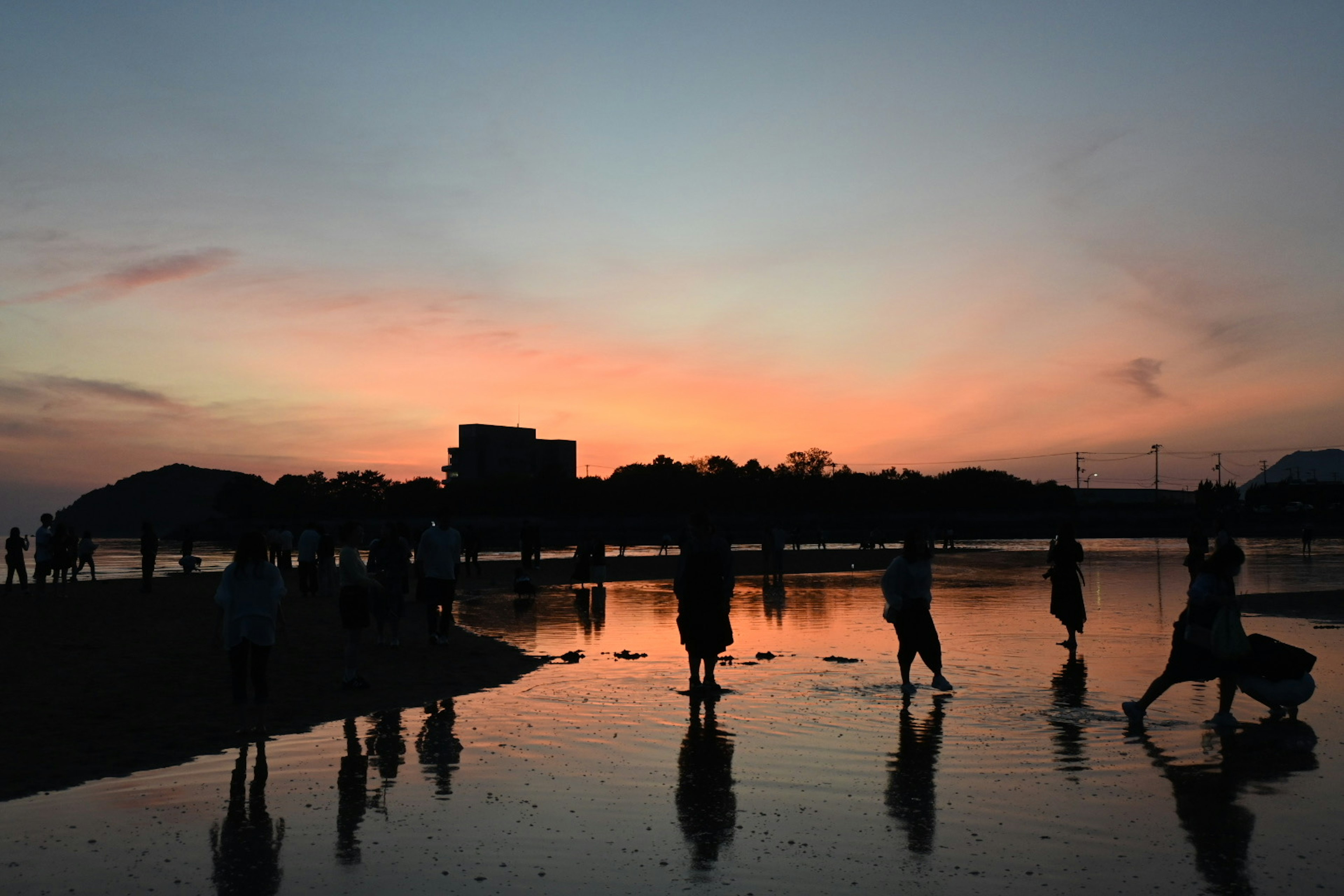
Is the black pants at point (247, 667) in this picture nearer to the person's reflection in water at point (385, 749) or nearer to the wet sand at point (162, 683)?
the wet sand at point (162, 683)

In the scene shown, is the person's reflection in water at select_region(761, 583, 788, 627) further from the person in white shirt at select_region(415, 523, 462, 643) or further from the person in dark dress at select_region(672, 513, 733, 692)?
the person in dark dress at select_region(672, 513, 733, 692)

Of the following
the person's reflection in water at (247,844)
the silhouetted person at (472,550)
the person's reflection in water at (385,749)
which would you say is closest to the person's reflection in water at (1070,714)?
the person's reflection in water at (385,749)

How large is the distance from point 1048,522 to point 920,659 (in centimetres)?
13231

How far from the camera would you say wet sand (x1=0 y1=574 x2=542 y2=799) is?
8969 mm

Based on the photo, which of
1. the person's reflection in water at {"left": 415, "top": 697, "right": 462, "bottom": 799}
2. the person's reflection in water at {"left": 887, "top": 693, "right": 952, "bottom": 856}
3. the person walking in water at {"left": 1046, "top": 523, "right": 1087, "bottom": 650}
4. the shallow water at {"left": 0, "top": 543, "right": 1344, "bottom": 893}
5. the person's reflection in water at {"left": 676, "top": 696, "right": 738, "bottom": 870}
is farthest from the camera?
the person walking in water at {"left": 1046, "top": 523, "right": 1087, "bottom": 650}

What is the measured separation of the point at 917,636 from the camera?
1173 cm

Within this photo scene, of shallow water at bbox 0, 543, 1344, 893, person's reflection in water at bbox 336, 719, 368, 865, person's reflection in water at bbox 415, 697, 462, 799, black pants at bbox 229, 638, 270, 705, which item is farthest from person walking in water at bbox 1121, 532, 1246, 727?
black pants at bbox 229, 638, 270, 705

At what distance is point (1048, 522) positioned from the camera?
13850 cm

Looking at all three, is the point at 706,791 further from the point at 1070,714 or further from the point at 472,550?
the point at 472,550

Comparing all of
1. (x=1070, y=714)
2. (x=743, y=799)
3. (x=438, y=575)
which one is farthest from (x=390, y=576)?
(x=743, y=799)

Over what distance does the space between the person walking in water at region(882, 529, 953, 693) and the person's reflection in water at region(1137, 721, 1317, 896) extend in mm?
2707

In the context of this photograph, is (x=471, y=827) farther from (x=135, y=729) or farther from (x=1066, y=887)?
(x=135, y=729)

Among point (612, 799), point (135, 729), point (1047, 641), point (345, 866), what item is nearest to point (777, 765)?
point (612, 799)

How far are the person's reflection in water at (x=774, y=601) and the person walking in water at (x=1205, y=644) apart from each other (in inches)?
380
